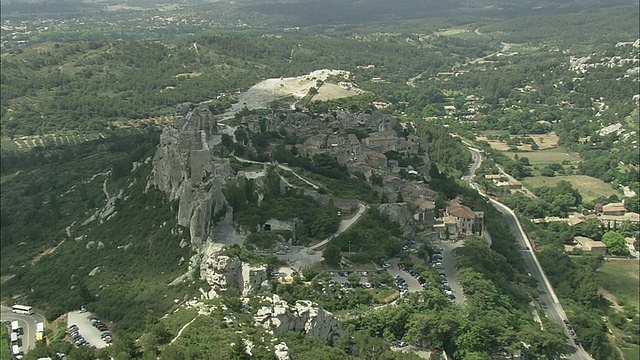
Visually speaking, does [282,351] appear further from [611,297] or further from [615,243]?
[615,243]

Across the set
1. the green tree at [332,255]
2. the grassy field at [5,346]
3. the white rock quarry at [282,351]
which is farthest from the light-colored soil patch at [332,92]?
the white rock quarry at [282,351]

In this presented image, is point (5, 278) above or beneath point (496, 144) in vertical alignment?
above

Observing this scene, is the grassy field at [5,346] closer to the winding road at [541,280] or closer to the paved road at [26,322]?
the paved road at [26,322]

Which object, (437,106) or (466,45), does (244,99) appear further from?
(466,45)

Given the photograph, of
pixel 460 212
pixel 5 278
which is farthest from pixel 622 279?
pixel 5 278

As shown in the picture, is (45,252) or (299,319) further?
(45,252)

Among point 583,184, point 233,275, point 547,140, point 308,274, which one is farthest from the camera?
point 547,140
